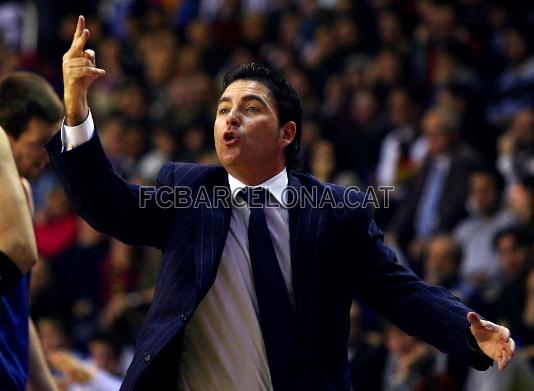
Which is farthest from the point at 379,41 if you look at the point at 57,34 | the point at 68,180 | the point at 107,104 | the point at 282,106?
the point at 68,180

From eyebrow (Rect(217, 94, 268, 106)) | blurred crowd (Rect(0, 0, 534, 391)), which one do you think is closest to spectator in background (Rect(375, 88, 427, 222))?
blurred crowd (Rect(0, 0, 534, 391))

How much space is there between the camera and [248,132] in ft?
14.4

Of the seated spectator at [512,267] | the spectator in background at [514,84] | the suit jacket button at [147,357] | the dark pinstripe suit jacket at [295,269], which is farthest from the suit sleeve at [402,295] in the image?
the spectator in background at [514,84]

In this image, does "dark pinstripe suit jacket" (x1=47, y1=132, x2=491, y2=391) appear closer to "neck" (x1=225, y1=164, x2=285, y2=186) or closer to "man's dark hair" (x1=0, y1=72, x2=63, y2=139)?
"neck" (x1=225, y1=164, x2=285, y2=186)

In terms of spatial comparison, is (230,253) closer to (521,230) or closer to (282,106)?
(282,106)

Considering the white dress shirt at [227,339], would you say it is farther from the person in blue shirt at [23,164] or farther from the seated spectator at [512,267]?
the seated spectator at [512,267]

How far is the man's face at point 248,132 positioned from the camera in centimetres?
434

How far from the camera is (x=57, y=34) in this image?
48.0ft

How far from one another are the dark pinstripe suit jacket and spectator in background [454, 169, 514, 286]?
3.84m

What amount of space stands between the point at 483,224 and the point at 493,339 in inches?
173

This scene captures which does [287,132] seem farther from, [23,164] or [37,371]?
[37,371]

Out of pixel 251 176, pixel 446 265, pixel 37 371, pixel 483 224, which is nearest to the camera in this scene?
pixel 251 176

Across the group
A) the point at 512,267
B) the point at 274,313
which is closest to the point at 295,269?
the point at 274,313

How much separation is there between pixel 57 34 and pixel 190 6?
185cm
